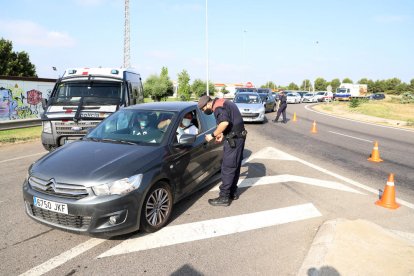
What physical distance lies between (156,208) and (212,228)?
0.82 metres

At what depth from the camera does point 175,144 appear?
469cm

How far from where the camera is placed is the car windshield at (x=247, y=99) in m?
18.3

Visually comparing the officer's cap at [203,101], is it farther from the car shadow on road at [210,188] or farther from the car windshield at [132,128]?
the car shadow on road at [210,188]

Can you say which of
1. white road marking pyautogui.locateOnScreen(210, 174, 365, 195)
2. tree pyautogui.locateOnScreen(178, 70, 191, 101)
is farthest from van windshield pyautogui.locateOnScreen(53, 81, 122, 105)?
tree pyautogui.locateOnScreen(178, 70, 191, 101)

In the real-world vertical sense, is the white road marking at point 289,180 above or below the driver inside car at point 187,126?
below

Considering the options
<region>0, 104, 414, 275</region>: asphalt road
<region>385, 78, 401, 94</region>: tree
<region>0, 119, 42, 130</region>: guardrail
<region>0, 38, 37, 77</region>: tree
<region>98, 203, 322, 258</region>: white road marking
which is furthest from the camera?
<region>385, 78, 401, 94</region>: tree

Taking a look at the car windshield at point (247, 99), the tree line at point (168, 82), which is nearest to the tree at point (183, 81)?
the tree line at point (168, 82)

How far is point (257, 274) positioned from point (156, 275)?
1.04 meters

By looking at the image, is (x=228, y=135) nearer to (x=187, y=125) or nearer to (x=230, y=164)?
(x=230, y=164)

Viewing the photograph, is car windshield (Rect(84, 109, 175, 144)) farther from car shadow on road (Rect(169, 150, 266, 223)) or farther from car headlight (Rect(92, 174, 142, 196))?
car shadow on road (Rect(169, 150, 266, 223))

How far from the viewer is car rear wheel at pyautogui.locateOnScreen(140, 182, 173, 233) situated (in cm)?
400

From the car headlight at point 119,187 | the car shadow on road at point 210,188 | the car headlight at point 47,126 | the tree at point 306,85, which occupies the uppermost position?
the tree at point 306,85

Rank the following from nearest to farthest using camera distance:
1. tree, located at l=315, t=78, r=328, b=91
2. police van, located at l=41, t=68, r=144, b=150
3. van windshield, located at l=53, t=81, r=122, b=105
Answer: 1. police van, located at l=41, t=68, r=144, b=150
2. van windshield, located at l=53, t=81, r=122, b=105
3. tree, located at l=315, t=78, r=328, b=91

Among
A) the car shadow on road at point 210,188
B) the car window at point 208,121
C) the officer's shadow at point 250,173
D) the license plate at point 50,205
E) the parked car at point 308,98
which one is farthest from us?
the parked car at point 308,98
